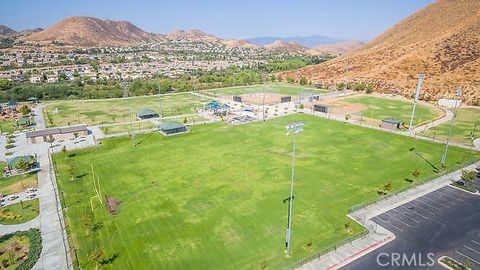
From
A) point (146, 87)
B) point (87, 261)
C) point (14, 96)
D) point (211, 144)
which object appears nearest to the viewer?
point (87, 261)

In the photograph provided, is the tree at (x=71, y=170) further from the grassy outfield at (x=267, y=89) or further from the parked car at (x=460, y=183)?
the grassy outfield at (x=267, y=89)

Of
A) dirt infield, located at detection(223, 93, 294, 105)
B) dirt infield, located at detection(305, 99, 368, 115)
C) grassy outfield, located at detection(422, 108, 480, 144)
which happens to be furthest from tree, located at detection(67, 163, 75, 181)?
grassy outfield, located at detection(422, 108, 480, 144)

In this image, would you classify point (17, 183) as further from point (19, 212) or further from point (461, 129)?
point (461, 129)

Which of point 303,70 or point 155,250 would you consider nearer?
point 155,250

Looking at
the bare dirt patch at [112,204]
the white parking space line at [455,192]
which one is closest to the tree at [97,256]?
the bare dirt patch at [112,204]

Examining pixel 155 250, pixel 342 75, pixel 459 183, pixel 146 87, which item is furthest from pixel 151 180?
pixel 342 75

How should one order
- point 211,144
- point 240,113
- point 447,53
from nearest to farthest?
point 211,144, point 240,113, point 447,53

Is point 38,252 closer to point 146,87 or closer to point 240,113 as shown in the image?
point 240,113
